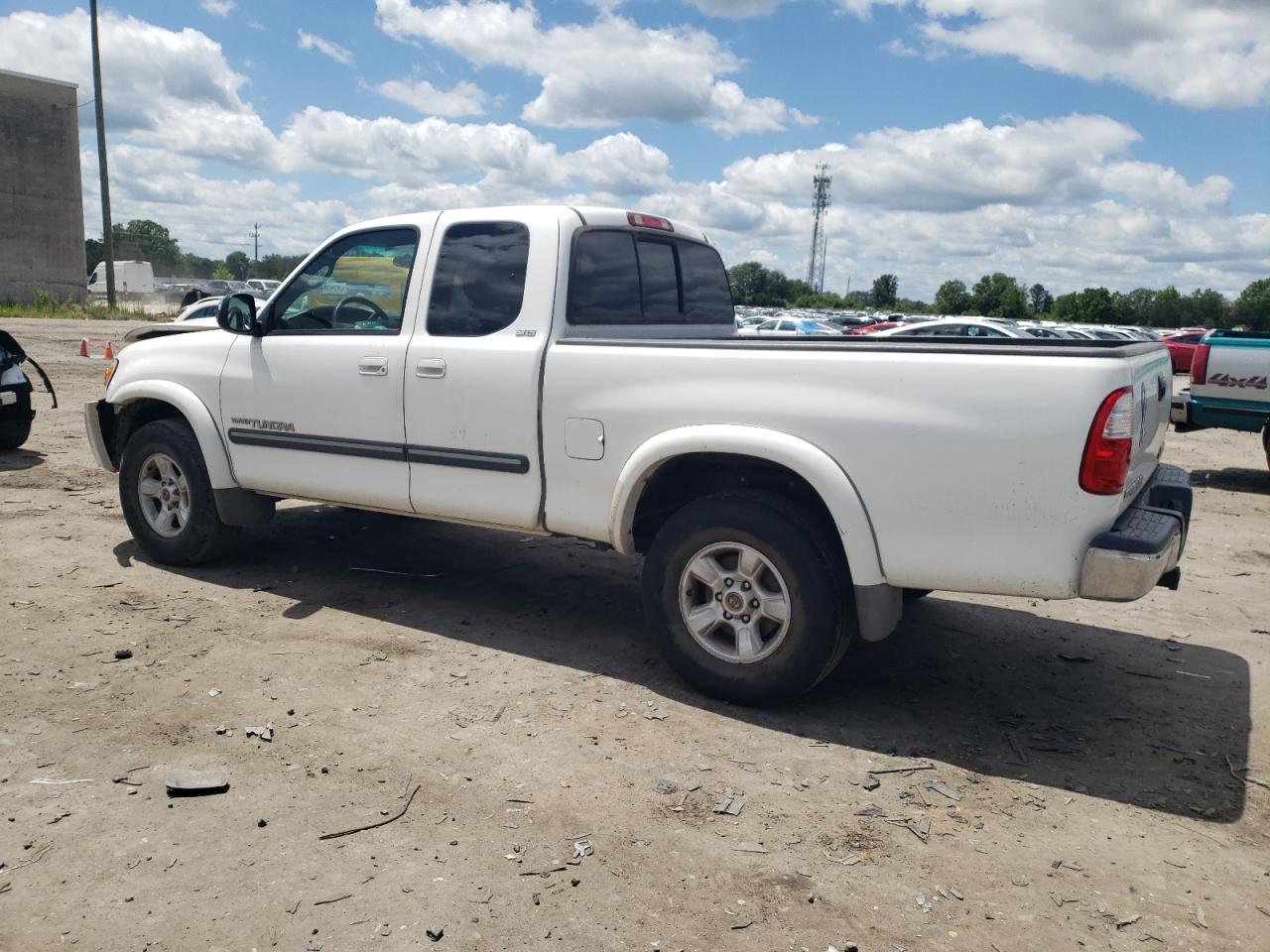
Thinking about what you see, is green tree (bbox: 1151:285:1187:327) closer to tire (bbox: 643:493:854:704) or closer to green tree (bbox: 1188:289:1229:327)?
green tree (bbox: 1188:289:1229:327)

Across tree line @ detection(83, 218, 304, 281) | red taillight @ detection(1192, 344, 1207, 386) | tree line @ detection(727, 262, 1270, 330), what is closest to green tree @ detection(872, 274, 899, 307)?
tree line @ detection(727, 262, 1270, 330)

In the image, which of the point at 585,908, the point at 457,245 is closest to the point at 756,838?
the point at 585,908

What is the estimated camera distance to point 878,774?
3818mm

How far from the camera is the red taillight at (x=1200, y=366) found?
421 inches

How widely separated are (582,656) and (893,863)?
209 cm

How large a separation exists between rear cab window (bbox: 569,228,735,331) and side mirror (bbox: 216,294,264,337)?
77.9 inches

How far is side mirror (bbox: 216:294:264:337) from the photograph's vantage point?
561 centimetres

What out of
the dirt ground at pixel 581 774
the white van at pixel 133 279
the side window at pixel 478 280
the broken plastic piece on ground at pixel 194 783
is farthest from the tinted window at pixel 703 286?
the white van at pixel 133 279

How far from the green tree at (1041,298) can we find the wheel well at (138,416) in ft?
307

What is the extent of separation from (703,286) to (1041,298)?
94679 mm

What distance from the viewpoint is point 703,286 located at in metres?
5.93

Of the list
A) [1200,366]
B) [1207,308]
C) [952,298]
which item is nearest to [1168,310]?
[1207,308]

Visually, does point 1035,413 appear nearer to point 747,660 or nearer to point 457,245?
point 747,660

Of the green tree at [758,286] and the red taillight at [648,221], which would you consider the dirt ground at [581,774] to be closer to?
the red taillight at [648,221]
